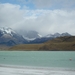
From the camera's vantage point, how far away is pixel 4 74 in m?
31.5

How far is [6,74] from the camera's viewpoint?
31562 millimetres

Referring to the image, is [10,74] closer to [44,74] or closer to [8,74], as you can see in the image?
[8,74]

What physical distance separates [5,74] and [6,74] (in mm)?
147

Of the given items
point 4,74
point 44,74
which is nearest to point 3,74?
point 4,74

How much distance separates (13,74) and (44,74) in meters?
4.74

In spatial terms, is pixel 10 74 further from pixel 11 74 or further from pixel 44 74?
pixel 44 74

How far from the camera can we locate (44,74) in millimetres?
32531

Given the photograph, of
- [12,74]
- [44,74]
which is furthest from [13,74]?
[44,74]

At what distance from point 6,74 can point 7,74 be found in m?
0.16

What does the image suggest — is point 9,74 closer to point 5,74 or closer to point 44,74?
point 5,74

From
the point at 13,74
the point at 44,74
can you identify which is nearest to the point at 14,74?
the point at 13,74

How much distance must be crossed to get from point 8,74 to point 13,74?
2.47ft

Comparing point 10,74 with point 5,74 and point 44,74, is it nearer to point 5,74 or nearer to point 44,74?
point 5,74

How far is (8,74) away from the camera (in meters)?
31.7
